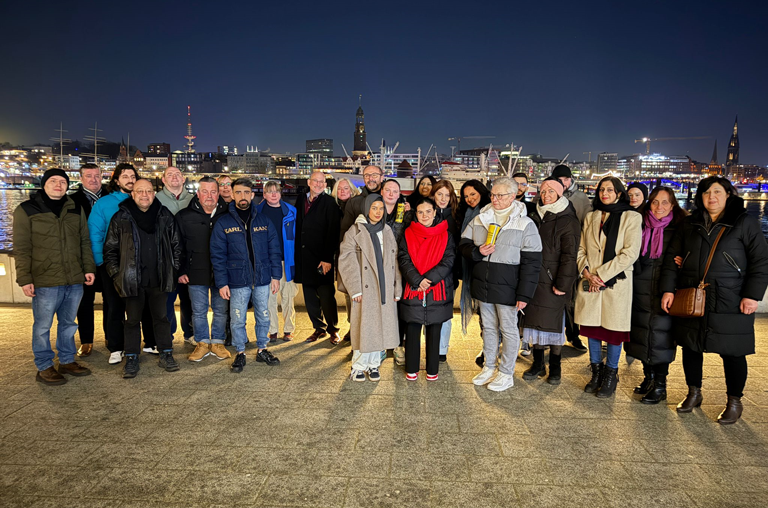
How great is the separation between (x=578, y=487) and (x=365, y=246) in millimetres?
2340

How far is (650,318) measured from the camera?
3.56 meters

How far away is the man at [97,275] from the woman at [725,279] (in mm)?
5427

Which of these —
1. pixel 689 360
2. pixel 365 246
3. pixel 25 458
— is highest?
pixel 365 246

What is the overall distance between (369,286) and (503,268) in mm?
1182

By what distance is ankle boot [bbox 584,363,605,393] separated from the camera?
374cm

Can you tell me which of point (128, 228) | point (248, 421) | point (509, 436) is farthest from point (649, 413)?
point (128, 228)

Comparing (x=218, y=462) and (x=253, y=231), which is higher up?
(x=253, y=231)

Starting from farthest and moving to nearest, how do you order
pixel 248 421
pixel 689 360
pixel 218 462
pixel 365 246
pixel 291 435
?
pixel 365 246
pixel 689 360
pixel 248 421
pixel 291 435
pixel 218 462

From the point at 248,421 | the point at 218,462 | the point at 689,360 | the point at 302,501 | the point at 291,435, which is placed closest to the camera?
the point at 302,501

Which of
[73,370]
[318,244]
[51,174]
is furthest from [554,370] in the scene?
[51,174]

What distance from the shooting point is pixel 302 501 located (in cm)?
229

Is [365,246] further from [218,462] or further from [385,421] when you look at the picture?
[218,462]

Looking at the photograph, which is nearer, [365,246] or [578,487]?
[578,487]

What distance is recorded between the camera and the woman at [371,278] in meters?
3.80
